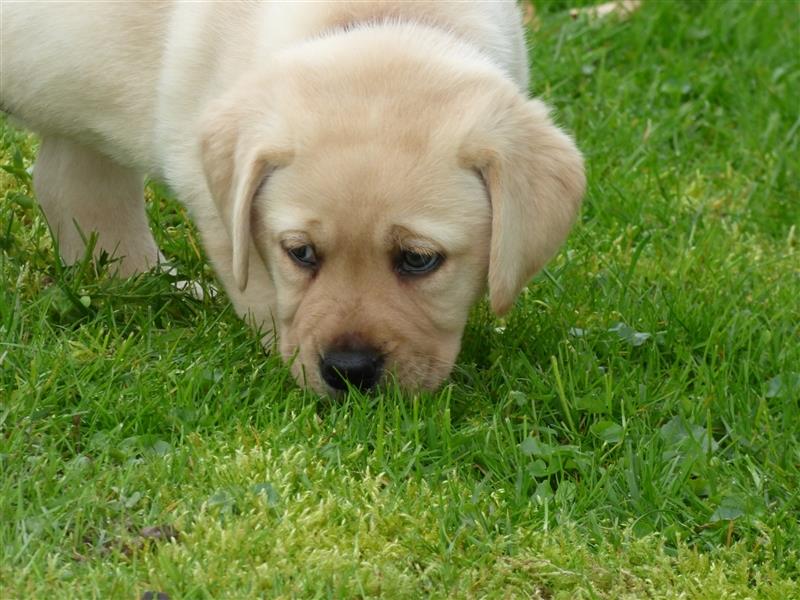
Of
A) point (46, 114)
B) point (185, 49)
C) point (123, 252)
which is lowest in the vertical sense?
point (123, 252)

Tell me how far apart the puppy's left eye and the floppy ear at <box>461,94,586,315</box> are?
16 cm

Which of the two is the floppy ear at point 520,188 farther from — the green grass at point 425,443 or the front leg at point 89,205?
the front leg at point 89,205

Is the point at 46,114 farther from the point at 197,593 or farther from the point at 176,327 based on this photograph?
the point at 197,593

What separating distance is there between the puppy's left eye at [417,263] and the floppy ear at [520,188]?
0.16 metres

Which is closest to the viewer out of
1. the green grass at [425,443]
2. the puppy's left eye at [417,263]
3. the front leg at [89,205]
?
the green grass at [425,443]

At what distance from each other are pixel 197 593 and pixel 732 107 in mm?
4647

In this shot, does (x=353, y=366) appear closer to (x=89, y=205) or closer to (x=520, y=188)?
(x=520, y=188)

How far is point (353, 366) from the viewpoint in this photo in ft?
13.3

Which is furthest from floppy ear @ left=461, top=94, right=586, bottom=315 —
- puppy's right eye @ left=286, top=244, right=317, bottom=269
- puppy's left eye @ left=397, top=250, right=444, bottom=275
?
puppy's right eye @ left=286, top=244, right=317, bottom=269

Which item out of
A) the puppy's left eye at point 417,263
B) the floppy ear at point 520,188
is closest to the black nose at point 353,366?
the puppy's left eye at point 417,263

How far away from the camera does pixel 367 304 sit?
405cm

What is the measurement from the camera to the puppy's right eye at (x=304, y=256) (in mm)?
4148

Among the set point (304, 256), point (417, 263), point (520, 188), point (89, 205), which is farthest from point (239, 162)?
point (89, 205)

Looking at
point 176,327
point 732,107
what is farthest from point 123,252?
point 732,107
